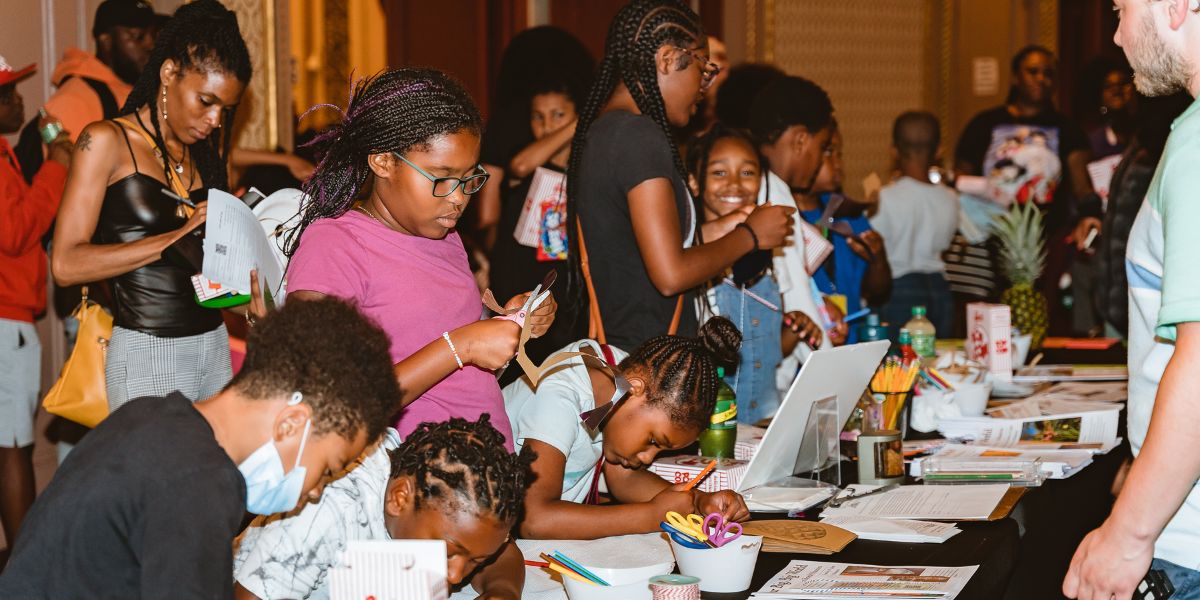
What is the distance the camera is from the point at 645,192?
8.71ft

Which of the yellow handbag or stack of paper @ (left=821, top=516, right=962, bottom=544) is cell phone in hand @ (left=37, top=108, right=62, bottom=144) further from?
stack of paper @ (left=821, top=516, right=962, bottom=544)

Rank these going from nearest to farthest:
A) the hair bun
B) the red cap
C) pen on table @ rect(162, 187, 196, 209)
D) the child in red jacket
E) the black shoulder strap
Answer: the hair bun
pen on table @ rect(162, 187, 196, 209)
the child in red jacket
the red cap
the black shoulder strap

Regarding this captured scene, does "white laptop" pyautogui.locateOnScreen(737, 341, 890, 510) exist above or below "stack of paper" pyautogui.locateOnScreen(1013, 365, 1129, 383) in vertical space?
above

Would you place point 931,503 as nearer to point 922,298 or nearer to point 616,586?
point 616,586

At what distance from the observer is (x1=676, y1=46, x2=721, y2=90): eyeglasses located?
2.86 metres

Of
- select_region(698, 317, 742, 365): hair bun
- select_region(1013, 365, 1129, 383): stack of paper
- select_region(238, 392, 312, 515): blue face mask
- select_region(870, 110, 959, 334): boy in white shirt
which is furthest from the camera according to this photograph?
select_region(870, 110, 959, 334): boy in white shirt

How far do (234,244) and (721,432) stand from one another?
1.03m

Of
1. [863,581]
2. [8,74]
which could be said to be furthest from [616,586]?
[8,74]

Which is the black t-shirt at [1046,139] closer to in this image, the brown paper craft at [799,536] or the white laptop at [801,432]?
the white laptop at [801,432]

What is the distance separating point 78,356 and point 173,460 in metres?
1.91

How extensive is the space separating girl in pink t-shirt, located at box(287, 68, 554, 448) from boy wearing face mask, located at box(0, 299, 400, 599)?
0.46 meters

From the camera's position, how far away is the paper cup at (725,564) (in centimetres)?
173

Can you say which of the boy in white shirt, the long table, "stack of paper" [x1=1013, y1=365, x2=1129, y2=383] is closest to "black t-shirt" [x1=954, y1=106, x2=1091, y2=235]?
the boy in white shirt

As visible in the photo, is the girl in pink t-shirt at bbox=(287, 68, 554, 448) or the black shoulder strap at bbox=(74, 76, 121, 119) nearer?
the girl in pink t-shirt at bbox=(287, 68, 554, 448)
